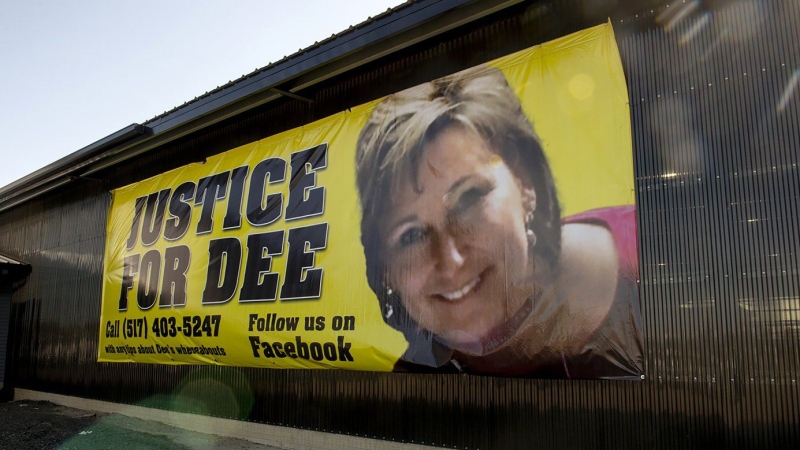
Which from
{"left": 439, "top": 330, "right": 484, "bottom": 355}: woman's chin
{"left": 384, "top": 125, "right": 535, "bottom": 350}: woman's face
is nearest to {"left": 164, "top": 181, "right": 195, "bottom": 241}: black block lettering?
{"left": 384, "top": 125, "right": 535, "bottom": 350}: woman's face

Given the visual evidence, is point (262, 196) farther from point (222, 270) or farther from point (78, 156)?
point (78, 156)

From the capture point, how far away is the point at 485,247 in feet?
22.0

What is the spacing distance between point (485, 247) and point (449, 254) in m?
0.49

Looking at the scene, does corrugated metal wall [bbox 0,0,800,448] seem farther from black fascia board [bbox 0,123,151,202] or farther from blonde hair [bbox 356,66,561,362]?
black fascia board [bbox 0,123,151,202]

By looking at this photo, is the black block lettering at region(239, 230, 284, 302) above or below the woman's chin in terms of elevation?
above

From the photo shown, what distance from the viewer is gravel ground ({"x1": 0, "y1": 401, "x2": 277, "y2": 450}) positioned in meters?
9.73

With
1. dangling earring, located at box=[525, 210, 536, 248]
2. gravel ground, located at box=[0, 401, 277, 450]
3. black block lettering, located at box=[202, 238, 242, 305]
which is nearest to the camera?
dangling earring, located at box=[525, 210, 536, 248]

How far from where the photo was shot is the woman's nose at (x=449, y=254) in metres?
6.93

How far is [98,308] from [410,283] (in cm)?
871

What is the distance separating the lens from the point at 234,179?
10.1 m

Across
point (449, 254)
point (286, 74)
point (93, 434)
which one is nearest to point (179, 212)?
point (286, 74)

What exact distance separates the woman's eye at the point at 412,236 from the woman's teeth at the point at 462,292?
2.47 ft

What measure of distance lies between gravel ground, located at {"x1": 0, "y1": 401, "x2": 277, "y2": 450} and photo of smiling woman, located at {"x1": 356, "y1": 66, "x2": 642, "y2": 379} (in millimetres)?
3890

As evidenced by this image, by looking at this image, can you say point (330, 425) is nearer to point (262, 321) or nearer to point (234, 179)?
point (262, 321)
